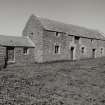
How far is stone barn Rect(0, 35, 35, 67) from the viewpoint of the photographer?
2514cm

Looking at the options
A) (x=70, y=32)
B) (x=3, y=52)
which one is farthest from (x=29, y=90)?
(x=70, y=32)

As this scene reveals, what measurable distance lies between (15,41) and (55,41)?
758cm

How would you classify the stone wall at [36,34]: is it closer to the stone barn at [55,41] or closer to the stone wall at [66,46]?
the stone barn at [55,41]

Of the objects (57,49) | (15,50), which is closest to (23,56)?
(15,50)

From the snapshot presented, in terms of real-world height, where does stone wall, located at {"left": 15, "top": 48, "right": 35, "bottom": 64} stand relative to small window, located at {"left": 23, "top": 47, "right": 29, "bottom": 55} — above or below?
below

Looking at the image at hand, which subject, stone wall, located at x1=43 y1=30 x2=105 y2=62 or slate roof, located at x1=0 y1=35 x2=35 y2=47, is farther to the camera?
stone wall, located at x1=43 y1=30 x2=105 y2=62

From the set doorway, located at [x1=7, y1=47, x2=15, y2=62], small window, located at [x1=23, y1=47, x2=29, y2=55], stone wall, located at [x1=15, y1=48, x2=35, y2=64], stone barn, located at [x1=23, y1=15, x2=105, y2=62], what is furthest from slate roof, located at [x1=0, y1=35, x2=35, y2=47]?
stone barn, located at [x1=23, y1=15, x2=105, y2=62]

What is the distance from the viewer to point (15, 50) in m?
26.7

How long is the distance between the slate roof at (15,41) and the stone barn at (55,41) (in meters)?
1.18

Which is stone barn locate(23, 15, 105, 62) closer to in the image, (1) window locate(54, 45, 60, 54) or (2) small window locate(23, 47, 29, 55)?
(1) window locate(54, 45, 60, 54)

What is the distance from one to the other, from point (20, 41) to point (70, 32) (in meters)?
10.8

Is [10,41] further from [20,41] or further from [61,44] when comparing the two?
[61,44]

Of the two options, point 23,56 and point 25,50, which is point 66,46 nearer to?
point 25,50

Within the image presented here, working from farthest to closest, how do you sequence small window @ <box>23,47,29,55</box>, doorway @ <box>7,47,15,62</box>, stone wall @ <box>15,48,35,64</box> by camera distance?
small window @ <box>23,47,29,55</box> < stone wall @ <box>15,48,35,64</box> < doorway @ <box>7,47,15,62</box>
